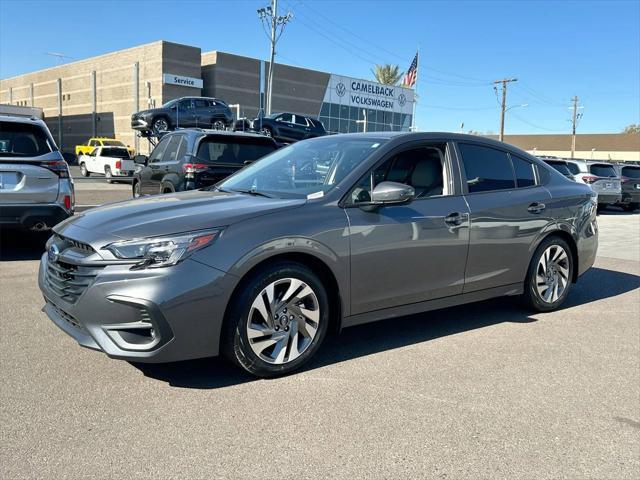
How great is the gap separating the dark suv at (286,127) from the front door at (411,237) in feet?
59.0

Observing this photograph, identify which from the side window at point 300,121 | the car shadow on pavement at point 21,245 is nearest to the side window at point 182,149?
the car shadow on pavement at point 21,245

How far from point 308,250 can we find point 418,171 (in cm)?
143

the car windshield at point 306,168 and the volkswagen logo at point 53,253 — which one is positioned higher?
the car windshield at point 306,168

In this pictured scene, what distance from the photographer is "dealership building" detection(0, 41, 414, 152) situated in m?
45.4

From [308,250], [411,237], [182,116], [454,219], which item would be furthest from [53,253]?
[182,116]

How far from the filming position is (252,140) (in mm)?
9492

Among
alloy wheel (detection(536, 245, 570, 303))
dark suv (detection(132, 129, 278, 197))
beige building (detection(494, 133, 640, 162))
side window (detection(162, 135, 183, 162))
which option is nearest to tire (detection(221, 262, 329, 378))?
alloy wheel (detection(536, 245, 570, 303))

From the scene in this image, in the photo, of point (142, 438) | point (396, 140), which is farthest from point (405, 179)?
point (142, 438)

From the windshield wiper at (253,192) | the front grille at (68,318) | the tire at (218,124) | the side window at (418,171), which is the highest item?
the tire at (218,124)

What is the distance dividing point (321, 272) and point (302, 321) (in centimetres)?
37

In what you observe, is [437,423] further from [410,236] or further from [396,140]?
[396,140]

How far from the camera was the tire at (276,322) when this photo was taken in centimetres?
355

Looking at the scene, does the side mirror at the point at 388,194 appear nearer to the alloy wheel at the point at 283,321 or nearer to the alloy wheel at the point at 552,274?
the alloy wheel at the point at 283,321

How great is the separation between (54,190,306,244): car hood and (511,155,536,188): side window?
8.05 ft
